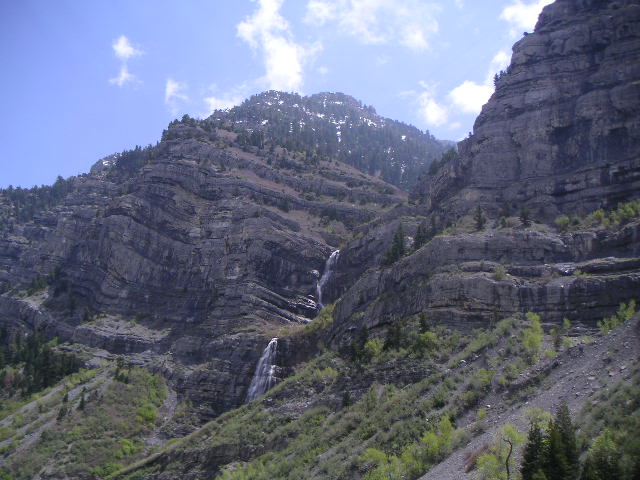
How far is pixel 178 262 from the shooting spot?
98.4 metres

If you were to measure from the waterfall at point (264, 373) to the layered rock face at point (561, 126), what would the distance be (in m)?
25.2

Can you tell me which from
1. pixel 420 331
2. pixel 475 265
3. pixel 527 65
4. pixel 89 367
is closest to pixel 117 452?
pixel 89 367

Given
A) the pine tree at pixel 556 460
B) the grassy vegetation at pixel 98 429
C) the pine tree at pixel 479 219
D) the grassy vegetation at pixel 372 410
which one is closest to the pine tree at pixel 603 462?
the pine tree at pixel 556 460

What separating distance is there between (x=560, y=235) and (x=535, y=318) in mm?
13519

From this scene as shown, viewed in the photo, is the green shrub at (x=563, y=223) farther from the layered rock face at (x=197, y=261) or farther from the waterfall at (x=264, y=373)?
the layered rock face at (x=197, y=261)

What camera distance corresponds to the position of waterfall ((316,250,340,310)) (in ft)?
300

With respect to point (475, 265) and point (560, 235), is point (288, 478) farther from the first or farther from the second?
point (560, 235)

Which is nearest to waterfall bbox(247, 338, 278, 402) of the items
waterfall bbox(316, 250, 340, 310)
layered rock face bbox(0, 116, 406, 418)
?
layered rock face bbox(0, 116, 406, 418)

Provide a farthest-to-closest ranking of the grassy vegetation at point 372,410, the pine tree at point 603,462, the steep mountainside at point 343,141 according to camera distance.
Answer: the steep mountainside at point 343,141, the grassy vegetation at point 372,410, the pine tree at point 603,462

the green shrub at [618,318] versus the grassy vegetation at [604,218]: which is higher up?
the grassy vegetation at [604,218]

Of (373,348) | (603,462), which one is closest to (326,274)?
(373,348)

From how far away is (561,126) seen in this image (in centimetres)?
7600

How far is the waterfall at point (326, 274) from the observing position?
91.4m

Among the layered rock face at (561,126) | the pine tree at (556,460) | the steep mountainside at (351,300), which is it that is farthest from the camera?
the layered rock face at (561,126)
